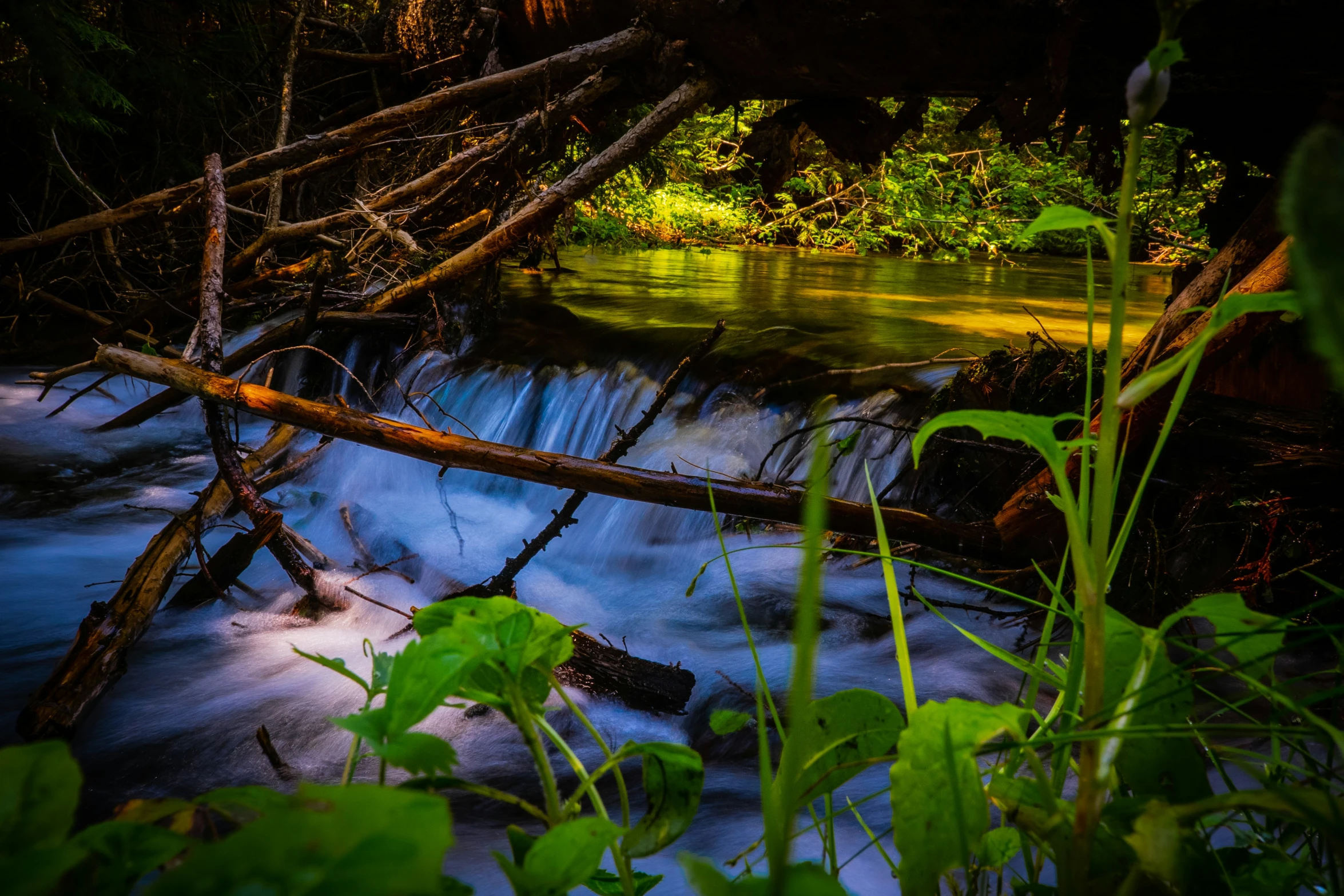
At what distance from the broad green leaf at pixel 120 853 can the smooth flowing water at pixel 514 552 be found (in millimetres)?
1624

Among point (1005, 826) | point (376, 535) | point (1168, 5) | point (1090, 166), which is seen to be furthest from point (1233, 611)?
point (376, 535)

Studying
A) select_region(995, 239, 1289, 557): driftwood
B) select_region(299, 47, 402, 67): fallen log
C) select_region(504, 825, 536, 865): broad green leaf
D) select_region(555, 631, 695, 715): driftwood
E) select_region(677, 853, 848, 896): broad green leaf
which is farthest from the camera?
select_region(299, 47, 402, 67): fallen log

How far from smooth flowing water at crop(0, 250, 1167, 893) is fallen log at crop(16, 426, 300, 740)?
0.54 ft

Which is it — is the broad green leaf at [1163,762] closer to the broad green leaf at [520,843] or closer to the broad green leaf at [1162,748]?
the broad green leaf at [1162,748]

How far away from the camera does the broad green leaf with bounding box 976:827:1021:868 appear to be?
34.9 inches

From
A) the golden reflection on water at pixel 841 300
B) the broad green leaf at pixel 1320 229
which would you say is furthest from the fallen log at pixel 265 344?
the broad green leaf at pixel 1320 229

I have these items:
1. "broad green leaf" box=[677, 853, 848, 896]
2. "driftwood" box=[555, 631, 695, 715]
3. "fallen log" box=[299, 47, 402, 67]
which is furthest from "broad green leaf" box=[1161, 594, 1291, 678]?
"fallen log" box=[299, 47, 402, 67]

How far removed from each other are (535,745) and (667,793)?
16 cm

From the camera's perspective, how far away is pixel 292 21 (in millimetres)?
6555

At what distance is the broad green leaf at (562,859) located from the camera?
0.64 metres

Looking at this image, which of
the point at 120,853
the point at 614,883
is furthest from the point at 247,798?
the point at 614,883

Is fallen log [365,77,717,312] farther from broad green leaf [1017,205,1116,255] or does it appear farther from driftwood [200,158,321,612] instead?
broad green leaf [1017,205,1116,255]

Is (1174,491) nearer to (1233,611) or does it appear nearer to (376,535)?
(1233,611)

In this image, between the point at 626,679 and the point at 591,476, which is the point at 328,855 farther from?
the point at 626,679
